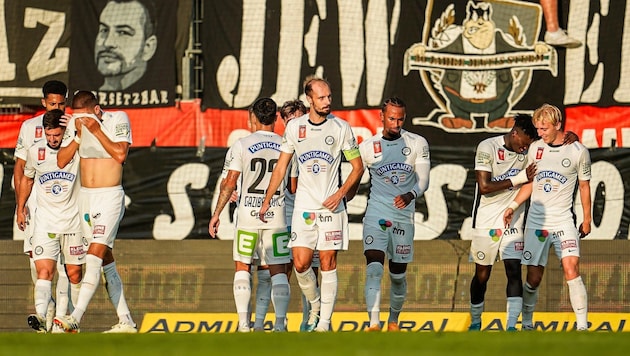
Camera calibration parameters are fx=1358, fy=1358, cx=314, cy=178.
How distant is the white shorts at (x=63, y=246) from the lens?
50.5 feet

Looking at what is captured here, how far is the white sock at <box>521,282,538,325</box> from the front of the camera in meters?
16.0

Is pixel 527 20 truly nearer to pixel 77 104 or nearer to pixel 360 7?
pixel 360 7

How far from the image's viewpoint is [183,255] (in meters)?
20.2

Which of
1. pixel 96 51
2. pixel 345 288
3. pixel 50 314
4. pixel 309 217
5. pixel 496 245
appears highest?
pixel 96 51

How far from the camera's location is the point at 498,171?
16078 millimetres

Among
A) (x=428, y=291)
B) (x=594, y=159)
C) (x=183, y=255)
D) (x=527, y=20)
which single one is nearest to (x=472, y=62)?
(x=527, y=20)

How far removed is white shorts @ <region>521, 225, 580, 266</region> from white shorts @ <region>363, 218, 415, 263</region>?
1423 millimetres

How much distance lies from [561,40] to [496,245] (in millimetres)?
5693

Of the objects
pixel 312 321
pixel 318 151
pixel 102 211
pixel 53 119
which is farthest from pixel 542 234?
pixel 53 119

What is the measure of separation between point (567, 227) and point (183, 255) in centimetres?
683

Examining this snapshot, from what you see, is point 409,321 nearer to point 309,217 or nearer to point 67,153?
point 309,217

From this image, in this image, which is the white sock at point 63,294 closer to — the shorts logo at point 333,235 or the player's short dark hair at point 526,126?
the shorts logo at point 333,235

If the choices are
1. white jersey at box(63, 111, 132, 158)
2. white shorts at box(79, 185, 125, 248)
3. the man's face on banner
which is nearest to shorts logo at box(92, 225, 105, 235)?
white shorts at box(79, 185, 125, 248)

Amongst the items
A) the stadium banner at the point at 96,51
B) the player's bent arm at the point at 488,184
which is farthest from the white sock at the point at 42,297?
the stadium banner at the point at 96,51
